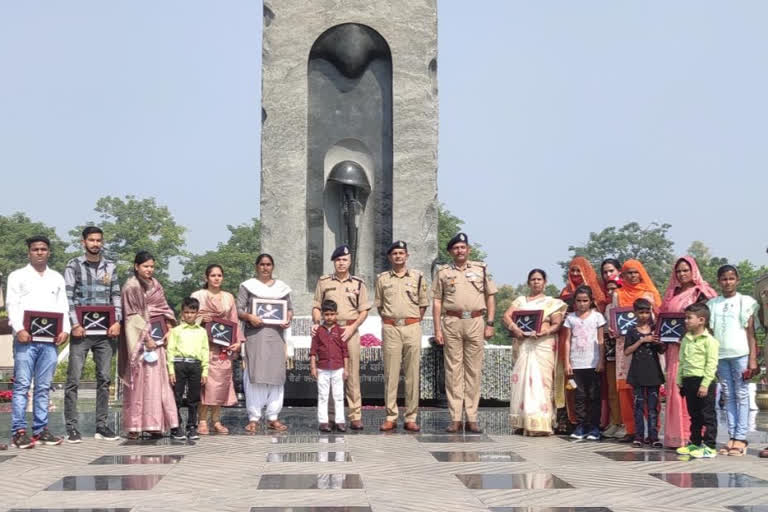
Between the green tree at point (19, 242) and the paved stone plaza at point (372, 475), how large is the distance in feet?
183

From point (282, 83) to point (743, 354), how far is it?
24.8 ft

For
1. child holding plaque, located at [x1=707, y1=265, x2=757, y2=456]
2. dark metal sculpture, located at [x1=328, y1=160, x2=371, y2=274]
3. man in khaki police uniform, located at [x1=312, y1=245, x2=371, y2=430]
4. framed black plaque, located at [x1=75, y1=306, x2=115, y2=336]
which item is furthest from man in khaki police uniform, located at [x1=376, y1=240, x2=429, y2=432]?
dark metal sculpture, located at [x1=328, y1=160, x2=371, y2=274]

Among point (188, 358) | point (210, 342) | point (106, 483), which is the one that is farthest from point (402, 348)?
point (106, 483)

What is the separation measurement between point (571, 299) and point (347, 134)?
5467 mm

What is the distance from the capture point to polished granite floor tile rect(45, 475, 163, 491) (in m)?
5.48

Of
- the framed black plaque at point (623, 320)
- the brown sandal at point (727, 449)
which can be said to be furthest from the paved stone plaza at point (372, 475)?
the framed black plaque at point (623, 320)

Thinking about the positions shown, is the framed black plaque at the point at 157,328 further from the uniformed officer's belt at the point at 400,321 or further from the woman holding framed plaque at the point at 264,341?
the uniformed officer's belt at the point at 400,321

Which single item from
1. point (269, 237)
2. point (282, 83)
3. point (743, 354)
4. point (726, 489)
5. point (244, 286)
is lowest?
point (726, 489)

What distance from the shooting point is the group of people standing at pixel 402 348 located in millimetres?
7527

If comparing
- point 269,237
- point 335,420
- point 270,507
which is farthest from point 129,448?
point 269,237

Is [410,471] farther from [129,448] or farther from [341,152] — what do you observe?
[341,152]

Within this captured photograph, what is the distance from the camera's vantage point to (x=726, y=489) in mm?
5438

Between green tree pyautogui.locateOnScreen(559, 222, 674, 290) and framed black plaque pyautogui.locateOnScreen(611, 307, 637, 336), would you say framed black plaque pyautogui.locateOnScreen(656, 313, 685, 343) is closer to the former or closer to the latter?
framed black plaque pyautogui.locateOnScreen(611, 307, 637, 336)

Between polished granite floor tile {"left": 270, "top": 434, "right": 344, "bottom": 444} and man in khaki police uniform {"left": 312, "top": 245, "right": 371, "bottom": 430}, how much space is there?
71cm
